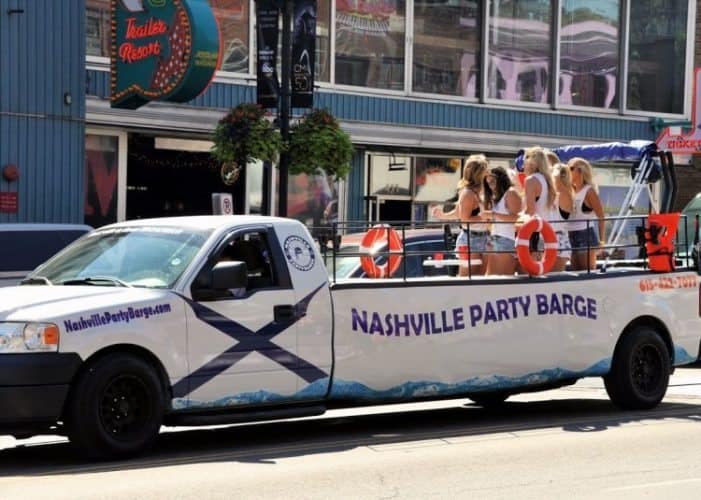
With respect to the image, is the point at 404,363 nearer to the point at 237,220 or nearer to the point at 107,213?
the point at 237,220

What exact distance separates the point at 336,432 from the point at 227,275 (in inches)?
84.5

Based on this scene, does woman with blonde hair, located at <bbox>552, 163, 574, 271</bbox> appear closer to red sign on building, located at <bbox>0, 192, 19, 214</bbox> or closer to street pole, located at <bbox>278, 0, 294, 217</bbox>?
street pole, located at <bbox>278, 0, 294, 217</bbox>

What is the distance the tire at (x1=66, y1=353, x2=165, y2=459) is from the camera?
8789mm

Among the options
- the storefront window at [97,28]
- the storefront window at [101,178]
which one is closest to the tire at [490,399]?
the storefront window at [101,178]

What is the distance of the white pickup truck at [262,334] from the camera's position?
8820mm

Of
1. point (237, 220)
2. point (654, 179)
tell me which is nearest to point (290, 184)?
point (654, 179)

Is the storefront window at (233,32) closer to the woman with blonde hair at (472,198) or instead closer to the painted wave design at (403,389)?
the woman with blonde hair at (472,198)

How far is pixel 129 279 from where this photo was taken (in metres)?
9.59

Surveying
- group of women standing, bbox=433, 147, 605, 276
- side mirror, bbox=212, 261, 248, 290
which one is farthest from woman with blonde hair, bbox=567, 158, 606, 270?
side mirror, bbox=212, 261, 248, 290

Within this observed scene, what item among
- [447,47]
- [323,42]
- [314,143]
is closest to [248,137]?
[314,143]

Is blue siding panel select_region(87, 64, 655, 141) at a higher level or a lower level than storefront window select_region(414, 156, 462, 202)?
higher

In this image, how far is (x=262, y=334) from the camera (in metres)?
9.86

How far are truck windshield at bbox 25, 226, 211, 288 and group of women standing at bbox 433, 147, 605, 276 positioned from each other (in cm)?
310

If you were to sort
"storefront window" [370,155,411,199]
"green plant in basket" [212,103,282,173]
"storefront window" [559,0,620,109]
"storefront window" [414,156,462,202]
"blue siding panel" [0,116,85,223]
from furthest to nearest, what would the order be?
"storefront window" [559,0,620,109], "storefront window" [414,156,462,202], "storefront window" [370,155,411,199], "blue siding panel" [0,116,85,223], "green plant in basket" [212,103,282,173]
